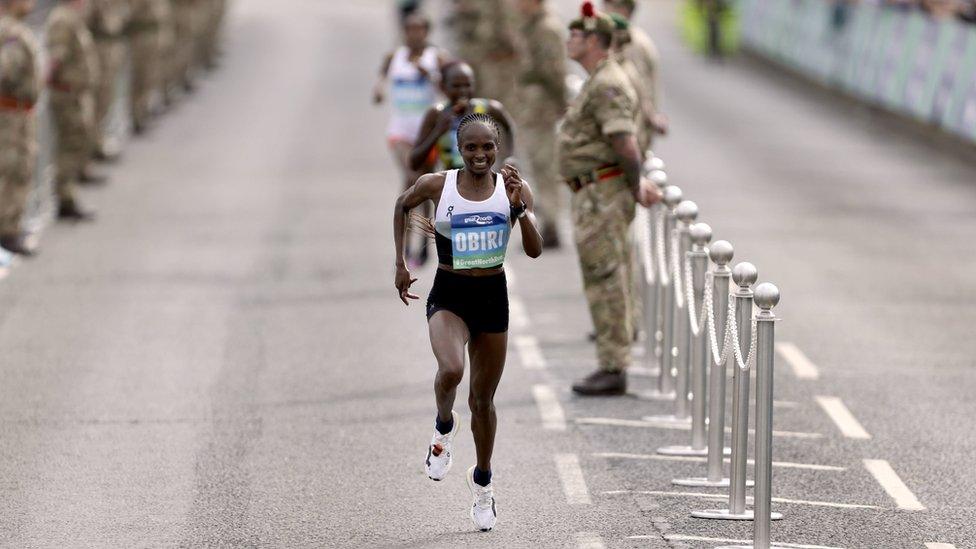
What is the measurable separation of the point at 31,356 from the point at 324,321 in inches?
95.5

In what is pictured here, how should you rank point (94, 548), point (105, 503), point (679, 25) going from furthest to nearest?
point (679, 25) < point (105, 503) < point (94, 548)

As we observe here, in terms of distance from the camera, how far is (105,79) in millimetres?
24234

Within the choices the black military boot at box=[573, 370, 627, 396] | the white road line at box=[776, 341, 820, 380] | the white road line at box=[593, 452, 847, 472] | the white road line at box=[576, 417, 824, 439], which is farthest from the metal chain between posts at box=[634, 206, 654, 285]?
the white road line at box=[593, 452, 847, 472]

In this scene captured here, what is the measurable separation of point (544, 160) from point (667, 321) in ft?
22.0

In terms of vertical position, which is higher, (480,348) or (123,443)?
(480,348)

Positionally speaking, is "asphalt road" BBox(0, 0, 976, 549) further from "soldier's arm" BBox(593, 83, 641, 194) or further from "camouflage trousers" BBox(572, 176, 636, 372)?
"soldier's arm" BBox(593, 83, 641, 194)

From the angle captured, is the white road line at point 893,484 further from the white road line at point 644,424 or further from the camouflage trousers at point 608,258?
the camouflage trousers at point 608,258

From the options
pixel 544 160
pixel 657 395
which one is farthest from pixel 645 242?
pixel 544 160

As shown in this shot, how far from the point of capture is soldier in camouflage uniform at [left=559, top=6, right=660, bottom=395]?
476 inches

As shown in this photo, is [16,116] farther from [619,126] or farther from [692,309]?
[692,309]

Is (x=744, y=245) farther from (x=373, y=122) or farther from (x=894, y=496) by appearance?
(x=373, y=122)

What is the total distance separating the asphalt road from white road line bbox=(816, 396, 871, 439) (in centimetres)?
7

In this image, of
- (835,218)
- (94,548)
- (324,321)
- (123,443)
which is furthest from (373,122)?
(94,548)

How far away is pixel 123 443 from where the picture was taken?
11.1 metres
